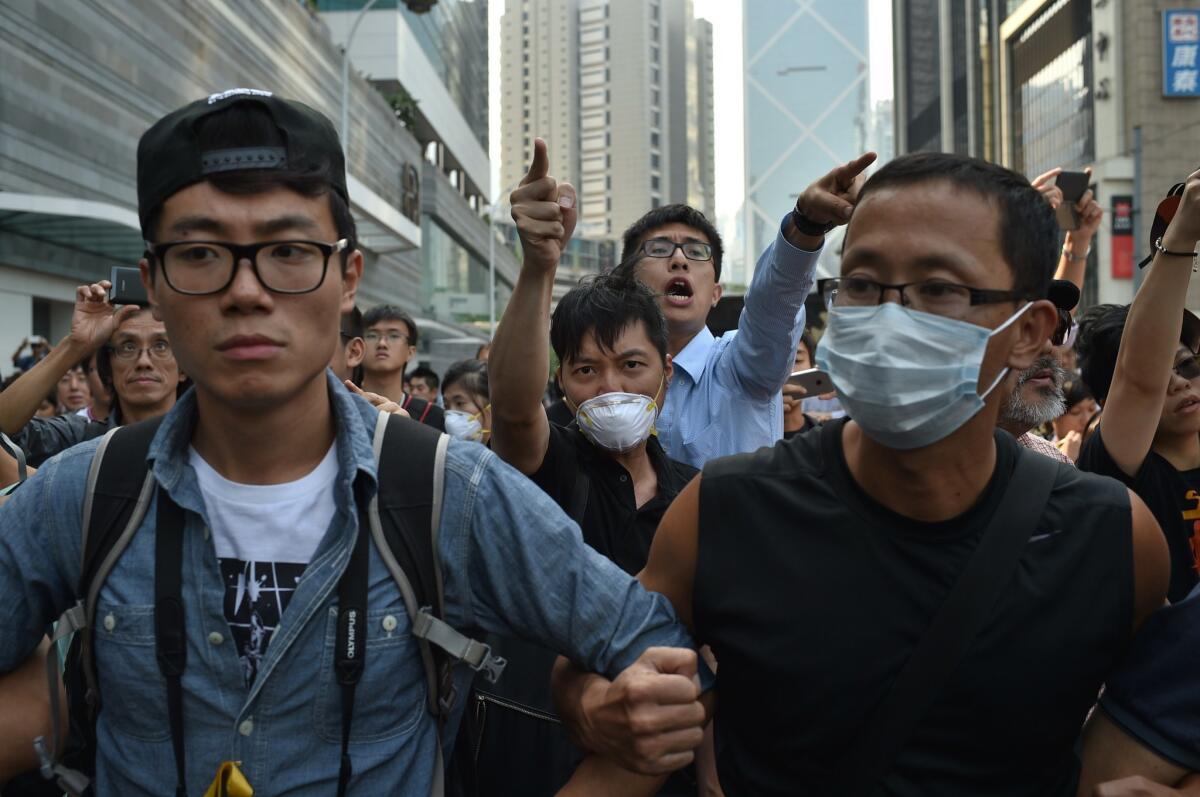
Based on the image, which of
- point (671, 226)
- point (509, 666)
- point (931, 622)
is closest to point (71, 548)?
point (509, 666)

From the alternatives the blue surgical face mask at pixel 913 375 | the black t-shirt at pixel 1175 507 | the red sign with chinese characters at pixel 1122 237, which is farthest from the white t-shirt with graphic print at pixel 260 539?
the red sign with chinese characters at pixel 1122 237

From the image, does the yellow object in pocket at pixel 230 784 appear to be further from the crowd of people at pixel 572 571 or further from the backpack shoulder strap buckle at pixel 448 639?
the backpack shoulder strap buckle at pixel 448 639

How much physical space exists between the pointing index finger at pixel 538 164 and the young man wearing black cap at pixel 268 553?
598 millimetres

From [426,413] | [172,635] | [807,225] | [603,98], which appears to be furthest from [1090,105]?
[603,98]

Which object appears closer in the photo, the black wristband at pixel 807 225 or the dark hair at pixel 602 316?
the black wristband at pixel 807 225

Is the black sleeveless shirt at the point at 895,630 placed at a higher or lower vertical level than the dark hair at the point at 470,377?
lower

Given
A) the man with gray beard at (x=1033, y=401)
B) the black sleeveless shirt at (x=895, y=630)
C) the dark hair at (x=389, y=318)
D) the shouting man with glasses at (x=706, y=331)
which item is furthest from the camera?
the dark hair at (x=389, y=318)

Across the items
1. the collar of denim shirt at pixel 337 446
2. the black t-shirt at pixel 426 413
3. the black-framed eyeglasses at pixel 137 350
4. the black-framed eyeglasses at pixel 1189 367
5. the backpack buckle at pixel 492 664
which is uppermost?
the black-framed eyeglasses at pixel 137 350

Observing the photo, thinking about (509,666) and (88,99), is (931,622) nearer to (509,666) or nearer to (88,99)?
(509,666)

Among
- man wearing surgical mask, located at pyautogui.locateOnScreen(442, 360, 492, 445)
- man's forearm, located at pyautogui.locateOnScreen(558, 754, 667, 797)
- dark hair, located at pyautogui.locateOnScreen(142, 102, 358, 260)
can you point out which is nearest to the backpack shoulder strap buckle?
man's forearm, located at pyautogui.locateOnScreen(558, 754, 667, 797)

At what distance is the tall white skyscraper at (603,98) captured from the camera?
167 metres

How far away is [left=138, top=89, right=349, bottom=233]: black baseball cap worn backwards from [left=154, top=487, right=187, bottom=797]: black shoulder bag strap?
1.93 ft

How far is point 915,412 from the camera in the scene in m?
2.12

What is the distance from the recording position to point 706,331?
4504 mm
